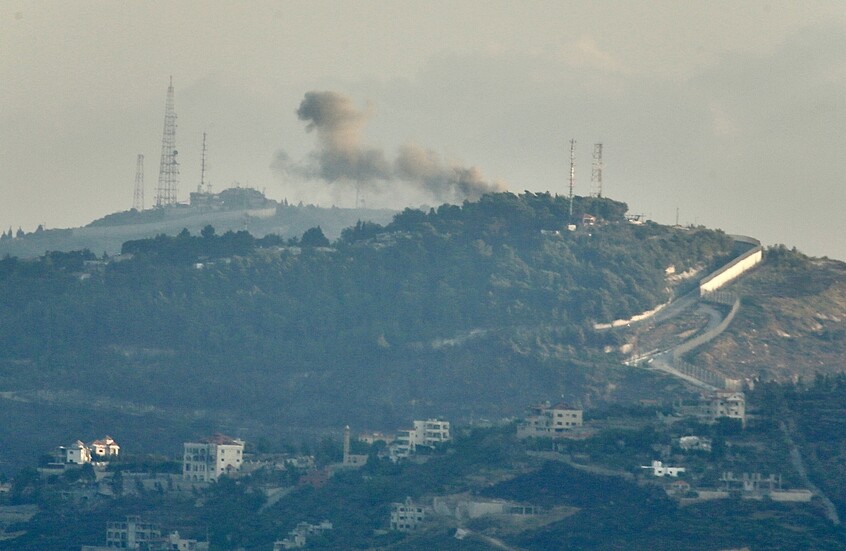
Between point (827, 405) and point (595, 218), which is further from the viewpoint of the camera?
point (595, 218)

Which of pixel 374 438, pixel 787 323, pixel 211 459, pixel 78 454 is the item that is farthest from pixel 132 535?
pixel 787 323

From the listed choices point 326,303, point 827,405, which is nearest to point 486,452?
point 827,405

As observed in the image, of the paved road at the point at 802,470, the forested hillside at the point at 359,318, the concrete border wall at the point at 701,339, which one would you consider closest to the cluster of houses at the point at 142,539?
the paved road at the point at 802,470

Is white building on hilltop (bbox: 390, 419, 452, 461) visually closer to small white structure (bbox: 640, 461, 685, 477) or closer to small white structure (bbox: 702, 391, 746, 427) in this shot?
small white structure (bbox: 702, 391, 746, 427)

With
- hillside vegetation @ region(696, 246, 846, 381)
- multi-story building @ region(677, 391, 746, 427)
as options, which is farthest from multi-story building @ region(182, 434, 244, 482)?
hillside vegetation @ region(696, 246, 846, 381)

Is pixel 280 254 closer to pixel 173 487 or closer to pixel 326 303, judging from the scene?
pixel 326 303

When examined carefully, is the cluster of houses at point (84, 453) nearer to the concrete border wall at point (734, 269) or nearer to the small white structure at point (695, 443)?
the small white structure at point (695, 443)

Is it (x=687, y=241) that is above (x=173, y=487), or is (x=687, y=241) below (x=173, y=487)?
above

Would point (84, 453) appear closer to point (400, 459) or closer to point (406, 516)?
point (400, 459)
